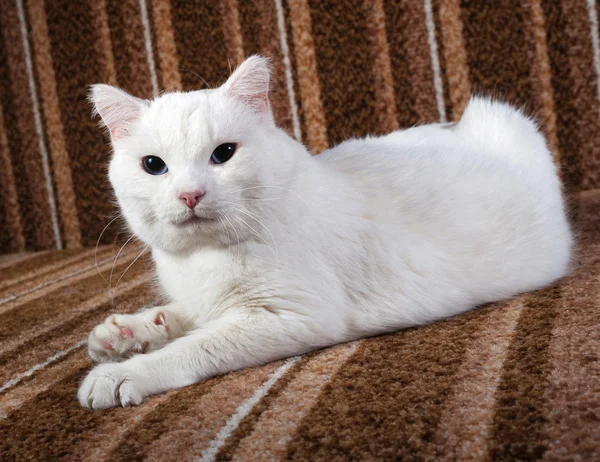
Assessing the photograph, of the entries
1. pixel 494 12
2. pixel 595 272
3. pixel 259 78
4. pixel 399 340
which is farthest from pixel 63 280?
pixel 494 12

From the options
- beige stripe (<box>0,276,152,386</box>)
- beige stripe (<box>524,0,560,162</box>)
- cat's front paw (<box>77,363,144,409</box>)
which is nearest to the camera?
cat's front paw (<box>77,363,144,409</box>)

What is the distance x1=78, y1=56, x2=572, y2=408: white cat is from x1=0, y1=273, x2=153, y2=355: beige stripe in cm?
26

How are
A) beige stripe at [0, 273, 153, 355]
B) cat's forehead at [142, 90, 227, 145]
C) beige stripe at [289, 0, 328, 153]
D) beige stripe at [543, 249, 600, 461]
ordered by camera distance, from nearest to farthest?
1. beige stripe at [543, 249, 600, 461]
2. cat's forehead at [142, 90, 227, 145]
3. beige stripe at [0, 273, 153, 355]
4. beige stripe at [289, 0, 328, 153]

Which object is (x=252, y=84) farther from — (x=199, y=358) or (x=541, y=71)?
(x=541, y=71)

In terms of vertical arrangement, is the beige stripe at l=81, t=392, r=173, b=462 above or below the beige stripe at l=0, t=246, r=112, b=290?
below

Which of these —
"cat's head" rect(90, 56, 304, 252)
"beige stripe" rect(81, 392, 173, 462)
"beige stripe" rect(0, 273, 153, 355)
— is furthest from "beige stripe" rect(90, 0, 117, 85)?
"beige stripe" rect(81, 392, 173, 462)

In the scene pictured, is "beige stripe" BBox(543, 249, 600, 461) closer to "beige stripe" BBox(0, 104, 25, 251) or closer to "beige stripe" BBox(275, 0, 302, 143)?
"beige stripe" BBox(275, 0, 302, 143)

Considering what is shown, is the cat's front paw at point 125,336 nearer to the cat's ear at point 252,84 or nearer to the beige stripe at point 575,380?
the cat's ear at point 252,84

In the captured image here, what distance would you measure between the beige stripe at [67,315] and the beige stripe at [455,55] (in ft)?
3.50

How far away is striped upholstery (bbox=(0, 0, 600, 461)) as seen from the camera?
2.11ft

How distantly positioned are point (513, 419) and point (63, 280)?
4.34 feet

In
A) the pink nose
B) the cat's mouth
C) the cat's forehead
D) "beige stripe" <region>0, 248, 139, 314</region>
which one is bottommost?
"beige stripe" <region>0, 248, 139, 314</region>

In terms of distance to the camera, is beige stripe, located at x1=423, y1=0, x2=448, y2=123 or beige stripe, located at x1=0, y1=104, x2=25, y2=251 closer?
beige stripe, located at x1=423, y1=0, x2=448, y2=123

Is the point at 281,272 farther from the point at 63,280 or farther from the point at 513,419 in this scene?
the point at 63,280
